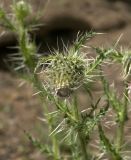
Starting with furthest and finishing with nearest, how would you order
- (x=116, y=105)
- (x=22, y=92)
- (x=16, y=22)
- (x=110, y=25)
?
(x=110, y=25), (x=22, y=92), (x=16, y=22), (x=116, y=105)

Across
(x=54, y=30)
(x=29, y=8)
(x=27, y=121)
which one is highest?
(x=29, y=8)

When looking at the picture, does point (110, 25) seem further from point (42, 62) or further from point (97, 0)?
point (42, 62)

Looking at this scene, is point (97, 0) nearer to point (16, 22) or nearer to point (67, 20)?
point (67, 20)

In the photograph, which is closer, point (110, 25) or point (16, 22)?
point (16, 22)

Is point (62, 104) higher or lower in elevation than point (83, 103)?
higher

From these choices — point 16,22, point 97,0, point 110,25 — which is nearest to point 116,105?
point 16,22

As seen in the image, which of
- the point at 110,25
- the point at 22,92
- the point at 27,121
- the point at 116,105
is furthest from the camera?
the point at 110,25
